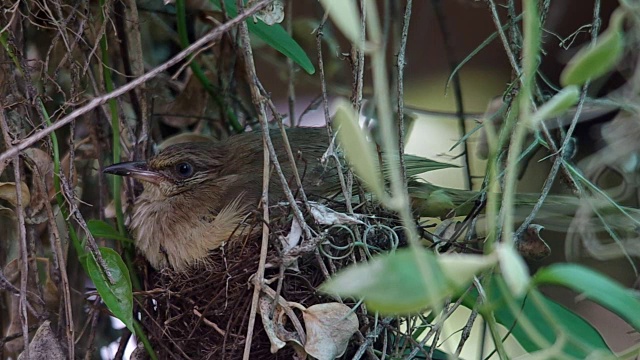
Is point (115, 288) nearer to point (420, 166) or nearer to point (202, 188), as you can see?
point (202, 188)

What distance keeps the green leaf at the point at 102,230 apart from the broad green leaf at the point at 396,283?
1124 mm

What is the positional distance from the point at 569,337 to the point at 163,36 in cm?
174

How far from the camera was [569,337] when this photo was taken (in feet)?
2.84

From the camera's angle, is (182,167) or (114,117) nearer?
(114,117)

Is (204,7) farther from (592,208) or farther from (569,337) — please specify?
(569,337)

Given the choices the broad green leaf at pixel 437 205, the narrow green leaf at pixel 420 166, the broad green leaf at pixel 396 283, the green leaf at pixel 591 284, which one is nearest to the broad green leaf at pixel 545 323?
the broad green leaf at pixel 437 205

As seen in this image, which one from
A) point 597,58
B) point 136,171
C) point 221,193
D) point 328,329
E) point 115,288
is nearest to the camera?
point 597,58

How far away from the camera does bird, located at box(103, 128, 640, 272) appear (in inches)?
74.3

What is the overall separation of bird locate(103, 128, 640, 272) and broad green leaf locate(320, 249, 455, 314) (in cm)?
99

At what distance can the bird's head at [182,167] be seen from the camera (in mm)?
2141

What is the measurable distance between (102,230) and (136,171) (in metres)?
0.24

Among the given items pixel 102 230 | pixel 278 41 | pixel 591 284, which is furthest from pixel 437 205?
pixel 591 284

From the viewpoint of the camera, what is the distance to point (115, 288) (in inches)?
62.6

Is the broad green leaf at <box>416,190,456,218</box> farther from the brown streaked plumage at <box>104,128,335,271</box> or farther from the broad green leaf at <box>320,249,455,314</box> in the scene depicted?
the broad green leaf at <box>320,249,455,314</box>
